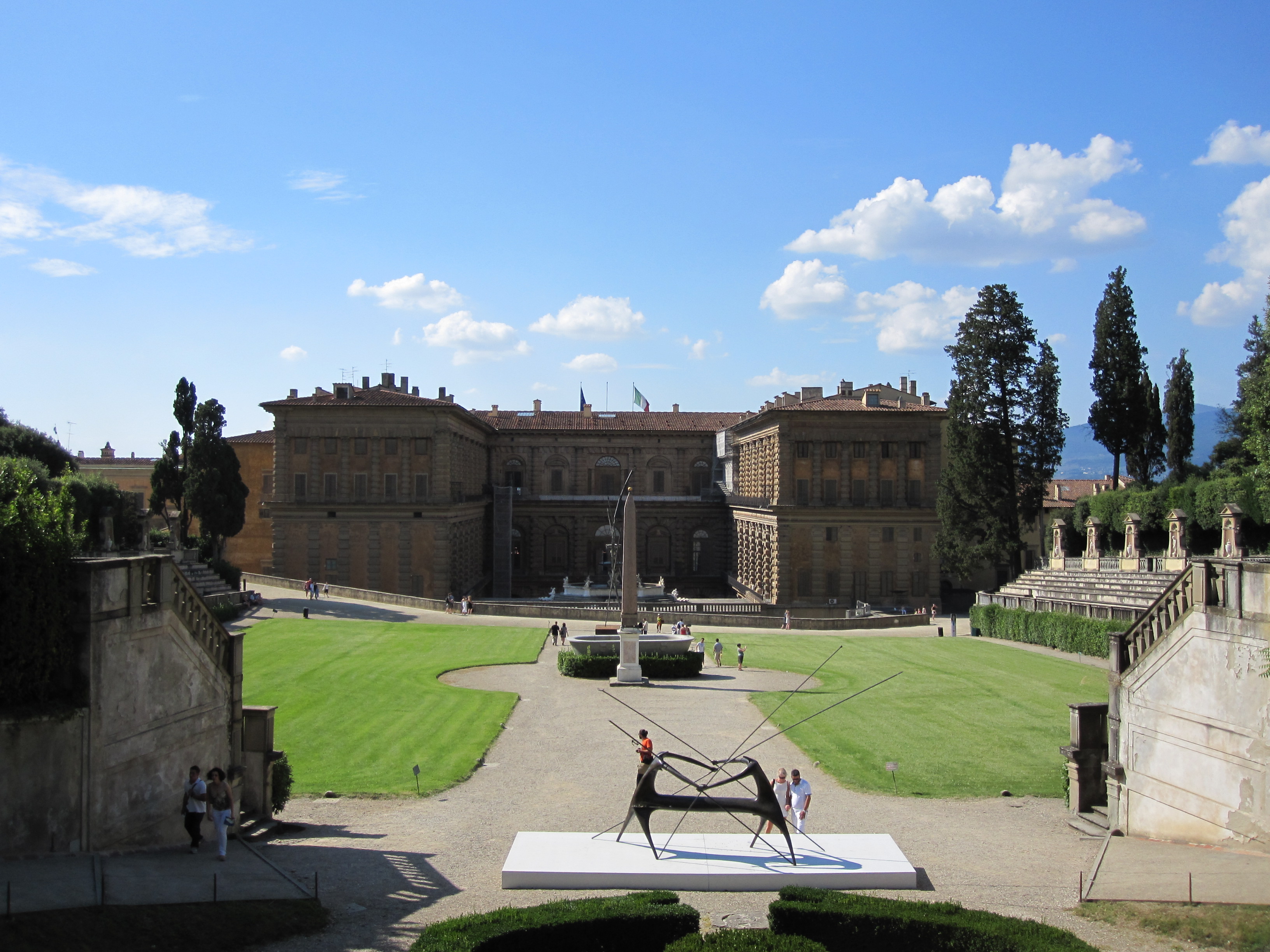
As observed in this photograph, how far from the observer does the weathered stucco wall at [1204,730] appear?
48.3 ft

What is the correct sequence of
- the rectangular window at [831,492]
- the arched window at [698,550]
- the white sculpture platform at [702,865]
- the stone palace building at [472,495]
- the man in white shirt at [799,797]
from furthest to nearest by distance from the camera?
the arched window at [698,550]
the rectangular window at [831,492]
the stone palace building at [472,495]
the man in white shirt at [799,797]
the white sculpture platform at [702,865]

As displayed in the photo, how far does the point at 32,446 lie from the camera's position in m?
53.9

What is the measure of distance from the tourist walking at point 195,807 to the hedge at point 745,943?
7.41 metres

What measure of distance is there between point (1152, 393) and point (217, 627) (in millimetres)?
55307

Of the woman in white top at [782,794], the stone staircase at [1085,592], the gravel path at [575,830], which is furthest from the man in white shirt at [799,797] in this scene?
the stone staircase at [1085,592]

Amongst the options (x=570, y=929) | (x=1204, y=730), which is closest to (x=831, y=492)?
(x=1204, y=730)

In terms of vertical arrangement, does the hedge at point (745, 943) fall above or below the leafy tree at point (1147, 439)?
below

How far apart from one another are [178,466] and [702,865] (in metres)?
54.9

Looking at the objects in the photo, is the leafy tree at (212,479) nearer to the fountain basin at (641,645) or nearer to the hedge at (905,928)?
the fountain basin at (641,645)

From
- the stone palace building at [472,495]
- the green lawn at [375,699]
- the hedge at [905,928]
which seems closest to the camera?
the hedge at [905,928]

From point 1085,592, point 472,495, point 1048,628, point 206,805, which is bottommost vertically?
point 206,805

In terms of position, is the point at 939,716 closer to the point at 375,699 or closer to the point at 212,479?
the point at 375,699

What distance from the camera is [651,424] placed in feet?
276

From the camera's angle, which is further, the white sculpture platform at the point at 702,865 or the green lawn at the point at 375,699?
the green lawn at the point at 375,699
